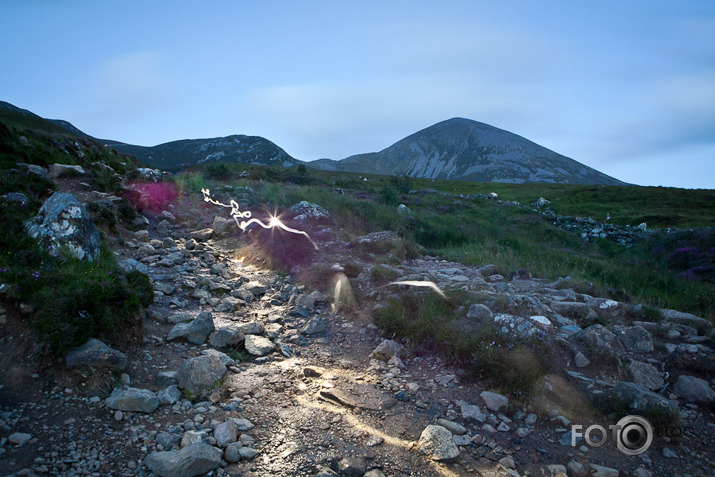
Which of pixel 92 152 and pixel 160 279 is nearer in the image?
pixel 160 279

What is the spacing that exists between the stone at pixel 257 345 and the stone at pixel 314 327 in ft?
2.46

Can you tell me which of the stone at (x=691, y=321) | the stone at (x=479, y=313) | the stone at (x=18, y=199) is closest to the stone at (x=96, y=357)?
the stone at (x=479, y=313)

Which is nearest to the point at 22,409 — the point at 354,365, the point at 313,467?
the point at 313,467

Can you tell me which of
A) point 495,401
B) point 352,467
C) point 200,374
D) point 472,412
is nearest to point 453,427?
point 472,412

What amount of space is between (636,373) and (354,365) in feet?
11.8

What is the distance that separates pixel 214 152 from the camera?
158 metres

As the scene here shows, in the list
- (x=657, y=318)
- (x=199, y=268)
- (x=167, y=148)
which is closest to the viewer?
(x=657, y=318)

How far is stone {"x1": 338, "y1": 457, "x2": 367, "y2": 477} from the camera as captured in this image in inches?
120

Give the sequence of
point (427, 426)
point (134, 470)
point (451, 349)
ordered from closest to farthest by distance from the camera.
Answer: point (134, 470), point (427, 426), point (451, 349)

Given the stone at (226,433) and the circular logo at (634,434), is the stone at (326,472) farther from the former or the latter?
the circular logo at (634,434)

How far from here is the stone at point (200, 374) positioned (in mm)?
4062

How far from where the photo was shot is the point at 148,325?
210 inches

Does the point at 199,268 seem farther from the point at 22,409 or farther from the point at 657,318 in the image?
the point at 657,318
